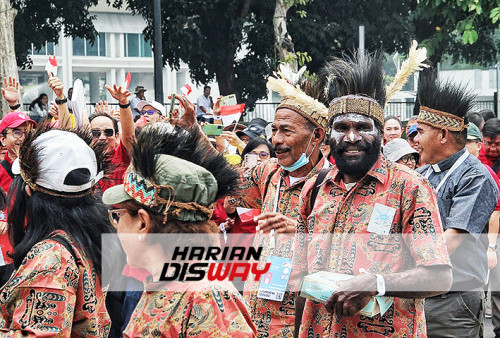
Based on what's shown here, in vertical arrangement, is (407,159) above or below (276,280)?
above

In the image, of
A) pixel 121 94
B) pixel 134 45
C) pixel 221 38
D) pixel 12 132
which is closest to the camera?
pixel 121 94

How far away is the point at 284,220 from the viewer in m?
4.44

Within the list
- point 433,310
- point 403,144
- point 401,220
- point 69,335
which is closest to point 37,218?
point 69,335

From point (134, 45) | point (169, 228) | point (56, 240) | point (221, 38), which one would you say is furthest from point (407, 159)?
point (134, 45)

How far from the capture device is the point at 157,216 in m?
3.03

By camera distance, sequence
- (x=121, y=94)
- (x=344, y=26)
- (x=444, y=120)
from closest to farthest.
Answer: (x=444, y=120)
(x=121, y=94)
(x=344, y=26)

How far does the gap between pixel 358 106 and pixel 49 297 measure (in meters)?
1.83

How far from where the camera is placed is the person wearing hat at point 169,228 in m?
2.93

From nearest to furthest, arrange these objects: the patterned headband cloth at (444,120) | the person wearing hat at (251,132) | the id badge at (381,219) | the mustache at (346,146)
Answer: the id badge at (381,219) → the mustache at (346,146) → the patterned headband cloth at (444,120) → the person wearing hat at (251,132)

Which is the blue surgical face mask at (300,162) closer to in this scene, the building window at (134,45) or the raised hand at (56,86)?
the raised hand at (56,86)

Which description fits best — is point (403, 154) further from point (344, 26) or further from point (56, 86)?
point (344, 26)

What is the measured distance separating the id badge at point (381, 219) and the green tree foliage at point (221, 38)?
65.7 ft

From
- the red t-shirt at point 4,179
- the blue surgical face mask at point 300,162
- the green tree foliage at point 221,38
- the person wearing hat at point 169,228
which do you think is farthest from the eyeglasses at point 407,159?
the green tree foliage at point 221,38

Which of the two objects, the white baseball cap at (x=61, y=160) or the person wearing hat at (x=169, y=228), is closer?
the person wearing hat at (x=169, y=228)
